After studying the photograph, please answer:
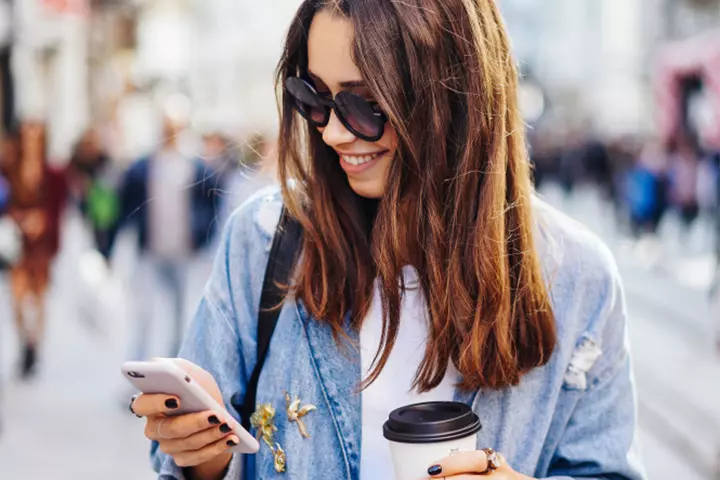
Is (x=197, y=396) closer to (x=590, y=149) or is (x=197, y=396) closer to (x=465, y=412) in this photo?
(x=465, y=412)

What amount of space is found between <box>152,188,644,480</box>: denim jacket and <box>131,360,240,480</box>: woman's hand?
4.7 inches

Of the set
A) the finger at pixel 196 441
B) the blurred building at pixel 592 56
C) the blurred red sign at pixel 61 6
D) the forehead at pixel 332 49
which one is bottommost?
the blurred building at pixel 592 56

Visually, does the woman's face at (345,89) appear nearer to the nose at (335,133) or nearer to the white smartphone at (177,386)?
the nose at (335,133)

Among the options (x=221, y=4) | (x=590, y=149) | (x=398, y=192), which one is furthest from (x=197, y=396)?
(x=221, y=4)

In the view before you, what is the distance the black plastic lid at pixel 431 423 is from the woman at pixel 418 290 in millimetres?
181

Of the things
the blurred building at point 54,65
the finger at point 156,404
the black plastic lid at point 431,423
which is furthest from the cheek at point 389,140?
the blurred building at point 54,65

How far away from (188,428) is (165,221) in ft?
18.0

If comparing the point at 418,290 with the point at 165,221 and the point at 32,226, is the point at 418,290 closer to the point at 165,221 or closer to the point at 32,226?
the point at 165,221

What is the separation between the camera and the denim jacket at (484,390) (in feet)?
5.83

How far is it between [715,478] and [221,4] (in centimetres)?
6421

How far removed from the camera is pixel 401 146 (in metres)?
1.78

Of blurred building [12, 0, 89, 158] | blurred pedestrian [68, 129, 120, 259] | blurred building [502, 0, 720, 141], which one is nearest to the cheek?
blurred pedestrian [68, 129, 120, 259]

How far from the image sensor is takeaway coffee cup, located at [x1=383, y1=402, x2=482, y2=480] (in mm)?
1499

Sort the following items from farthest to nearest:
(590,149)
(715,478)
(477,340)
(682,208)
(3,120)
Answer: (590,149) → (3,120) → (682,208) → (715,478) → (477,340)
